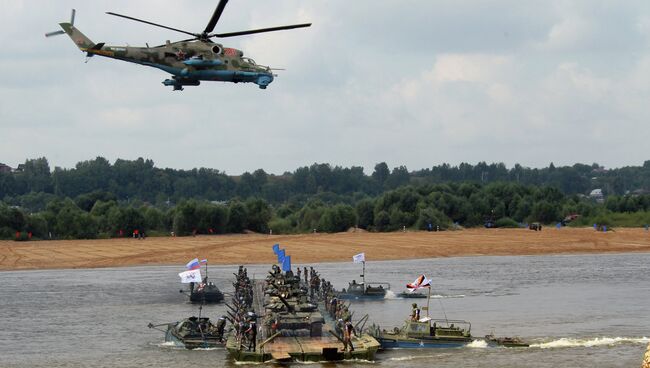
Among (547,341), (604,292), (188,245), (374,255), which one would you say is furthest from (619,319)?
(188,245)

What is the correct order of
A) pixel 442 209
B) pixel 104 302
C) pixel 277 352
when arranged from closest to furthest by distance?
pixel 277 352, pixel 104 302, pixel 442 209

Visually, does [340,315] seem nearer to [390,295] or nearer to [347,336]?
[347,336]

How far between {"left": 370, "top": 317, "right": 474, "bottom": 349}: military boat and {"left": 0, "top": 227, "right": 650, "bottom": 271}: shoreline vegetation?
54187 mm

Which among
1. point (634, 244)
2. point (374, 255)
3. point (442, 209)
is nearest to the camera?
point (374, 255)

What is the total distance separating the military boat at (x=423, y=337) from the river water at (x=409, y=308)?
1.56 feet

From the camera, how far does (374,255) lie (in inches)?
4424

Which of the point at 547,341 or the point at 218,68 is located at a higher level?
the point at 218,68

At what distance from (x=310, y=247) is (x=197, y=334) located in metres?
67.0

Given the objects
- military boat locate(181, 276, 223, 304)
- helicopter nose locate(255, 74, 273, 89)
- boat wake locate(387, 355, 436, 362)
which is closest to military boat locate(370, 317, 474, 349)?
boat wake locate(387, 355, 436, 362)

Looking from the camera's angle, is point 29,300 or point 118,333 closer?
point 118,333

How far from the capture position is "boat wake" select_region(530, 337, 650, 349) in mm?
52344

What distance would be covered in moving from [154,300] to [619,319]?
3000 cm

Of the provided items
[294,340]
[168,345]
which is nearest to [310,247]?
[168,345]

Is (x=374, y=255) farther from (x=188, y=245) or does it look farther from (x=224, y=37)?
(x=224, y=37)
